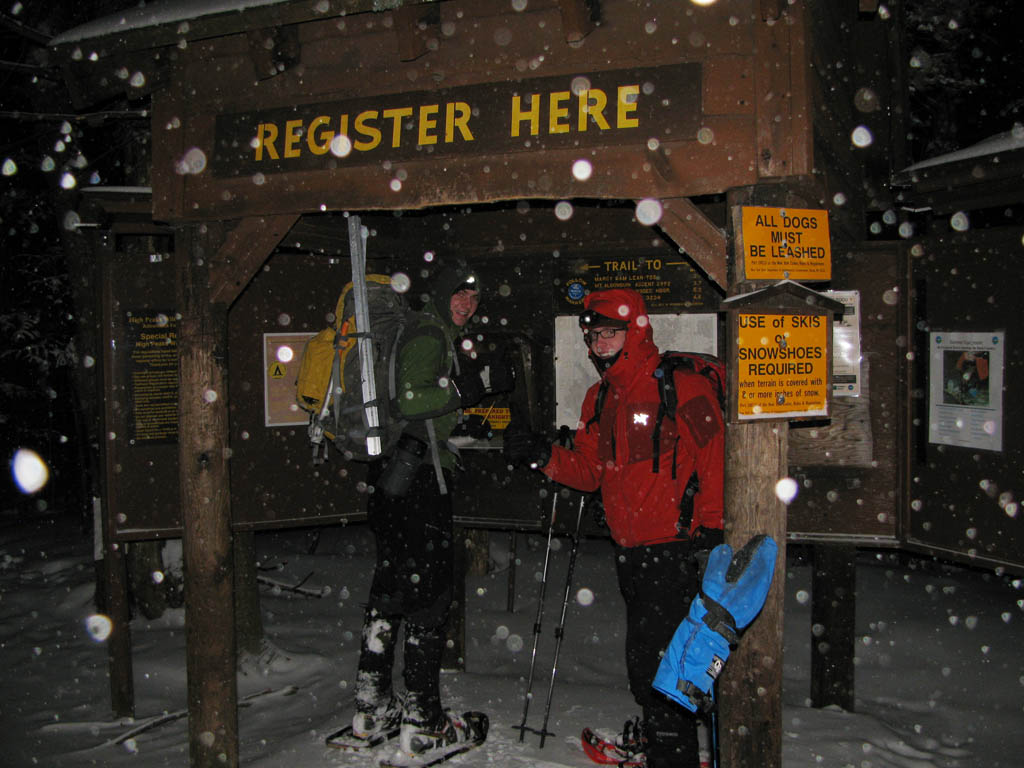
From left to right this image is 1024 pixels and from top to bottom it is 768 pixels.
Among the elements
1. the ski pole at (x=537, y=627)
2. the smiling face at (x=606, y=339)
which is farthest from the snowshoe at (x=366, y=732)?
the smiling face at (x=606, y=339)

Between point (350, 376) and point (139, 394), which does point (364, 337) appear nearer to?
point (350, 376)

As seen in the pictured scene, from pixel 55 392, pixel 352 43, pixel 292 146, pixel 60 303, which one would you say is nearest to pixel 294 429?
pixel 292 146

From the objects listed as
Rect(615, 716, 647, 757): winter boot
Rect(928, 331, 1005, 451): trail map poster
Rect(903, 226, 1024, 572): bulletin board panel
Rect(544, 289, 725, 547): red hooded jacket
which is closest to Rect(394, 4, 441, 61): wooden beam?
Rect(544, 289, 725, 547): red hooded jacket

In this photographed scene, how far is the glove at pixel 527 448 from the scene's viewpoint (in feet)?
13.6

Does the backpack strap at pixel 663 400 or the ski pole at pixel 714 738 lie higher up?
the backpack strap at pixel 663 400

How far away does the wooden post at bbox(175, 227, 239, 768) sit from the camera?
4.14 meters

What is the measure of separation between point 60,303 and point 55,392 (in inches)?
81.3

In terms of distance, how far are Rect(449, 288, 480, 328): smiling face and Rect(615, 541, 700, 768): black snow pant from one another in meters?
1.69

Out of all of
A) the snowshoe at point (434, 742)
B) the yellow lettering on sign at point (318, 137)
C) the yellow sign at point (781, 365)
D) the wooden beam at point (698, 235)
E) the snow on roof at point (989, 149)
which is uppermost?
the yellow lettering on sign at point (318, 137)

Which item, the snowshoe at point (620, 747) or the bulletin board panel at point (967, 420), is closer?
the bulletin board panel at point (967, 420)

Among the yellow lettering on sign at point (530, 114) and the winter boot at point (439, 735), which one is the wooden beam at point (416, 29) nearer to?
the yellow lettering on sign at point (530, 114)

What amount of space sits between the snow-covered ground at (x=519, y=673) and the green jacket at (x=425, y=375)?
1.94m

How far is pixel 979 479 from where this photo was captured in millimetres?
3941

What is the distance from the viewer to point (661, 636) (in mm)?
3662
